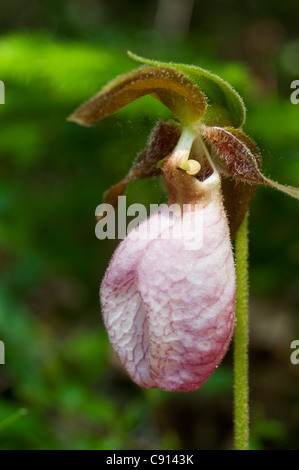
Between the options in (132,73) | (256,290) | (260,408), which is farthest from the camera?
(256,290)

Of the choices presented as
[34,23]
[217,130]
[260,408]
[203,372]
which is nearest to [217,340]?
[203,372]

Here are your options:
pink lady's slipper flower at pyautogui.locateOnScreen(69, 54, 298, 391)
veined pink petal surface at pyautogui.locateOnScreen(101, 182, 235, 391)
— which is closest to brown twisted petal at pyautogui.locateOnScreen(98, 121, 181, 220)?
pink lady's slipper flower at pyautogui.locateOnScreen(69, 54, 298, 391)

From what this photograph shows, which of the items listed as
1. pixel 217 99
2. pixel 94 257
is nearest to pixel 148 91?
pixel 217 99

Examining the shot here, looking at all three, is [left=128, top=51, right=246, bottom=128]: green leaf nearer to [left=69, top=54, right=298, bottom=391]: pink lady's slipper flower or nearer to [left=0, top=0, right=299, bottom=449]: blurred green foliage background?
[left=69, top=54, right=298, bottom=391]: pink lady's slipper flower

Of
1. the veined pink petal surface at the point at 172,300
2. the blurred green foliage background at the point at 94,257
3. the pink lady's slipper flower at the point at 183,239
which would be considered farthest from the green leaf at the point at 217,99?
the blurred green foliage background at the point at 94,257

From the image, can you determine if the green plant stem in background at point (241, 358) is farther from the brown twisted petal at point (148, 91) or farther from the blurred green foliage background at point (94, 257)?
the blurred green foliage background at point (94, 257)

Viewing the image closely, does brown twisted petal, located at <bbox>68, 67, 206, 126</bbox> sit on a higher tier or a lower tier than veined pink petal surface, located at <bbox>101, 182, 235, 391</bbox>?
higher

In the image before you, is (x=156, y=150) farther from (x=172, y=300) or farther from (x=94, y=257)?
(x=94, y=257)

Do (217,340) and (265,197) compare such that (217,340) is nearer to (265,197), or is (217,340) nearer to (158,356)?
(158,356)
